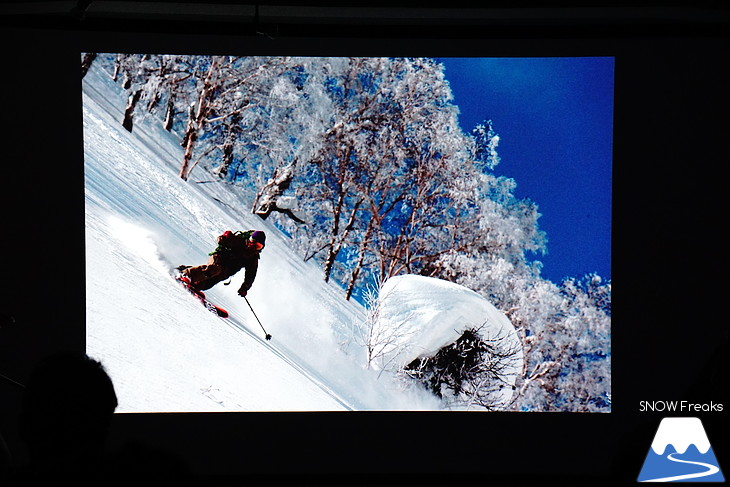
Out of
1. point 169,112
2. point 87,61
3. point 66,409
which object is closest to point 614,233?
point 169,112

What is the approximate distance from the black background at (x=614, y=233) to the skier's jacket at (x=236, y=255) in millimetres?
805

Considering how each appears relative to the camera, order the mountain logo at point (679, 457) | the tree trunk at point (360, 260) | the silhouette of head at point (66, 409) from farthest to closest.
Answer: the tree trunk at point (360, 260), the mountain logo at point (679, 457), the silhouette of head at point (66, 409)

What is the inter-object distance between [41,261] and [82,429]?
2.90m

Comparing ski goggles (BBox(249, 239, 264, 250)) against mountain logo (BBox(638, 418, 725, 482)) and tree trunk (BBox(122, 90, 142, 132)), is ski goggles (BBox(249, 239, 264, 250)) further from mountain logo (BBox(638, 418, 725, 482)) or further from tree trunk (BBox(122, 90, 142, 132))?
mountain logo (BBox(638, 418, 725, 482))

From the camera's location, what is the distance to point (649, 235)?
3.81 meters

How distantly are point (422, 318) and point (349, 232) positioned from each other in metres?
0.63

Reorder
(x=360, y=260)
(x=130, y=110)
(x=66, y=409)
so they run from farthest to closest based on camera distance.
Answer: (x=360, y=260) → (x=130, y=110) → (x=66, y=409)

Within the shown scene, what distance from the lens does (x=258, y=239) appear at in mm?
3576

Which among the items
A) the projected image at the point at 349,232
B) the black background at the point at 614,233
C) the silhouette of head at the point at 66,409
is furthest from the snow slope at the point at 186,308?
the silhouette of head at the point at 66,409

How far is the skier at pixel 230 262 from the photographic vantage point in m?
3.53

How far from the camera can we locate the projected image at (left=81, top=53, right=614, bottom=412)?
3521 mm

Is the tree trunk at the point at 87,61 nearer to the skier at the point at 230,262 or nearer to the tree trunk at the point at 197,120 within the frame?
the tree trunk at the point at 197,120

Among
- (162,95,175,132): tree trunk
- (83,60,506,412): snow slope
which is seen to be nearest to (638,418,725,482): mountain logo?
(83,60,506,412): snow slope

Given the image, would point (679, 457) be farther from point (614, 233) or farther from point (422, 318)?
point (422, 318)
